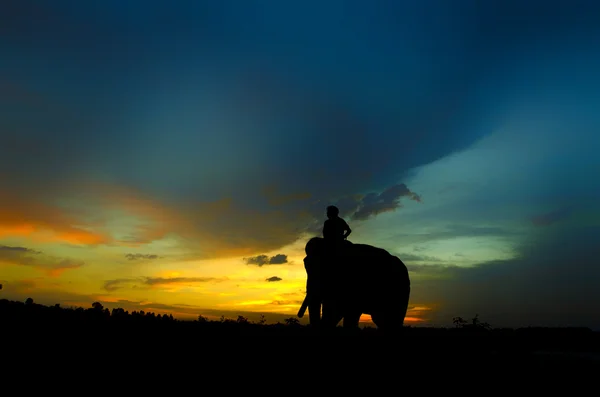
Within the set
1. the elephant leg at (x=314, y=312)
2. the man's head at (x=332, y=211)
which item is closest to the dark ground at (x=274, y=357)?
the elephant leg at (x=314, y=312)

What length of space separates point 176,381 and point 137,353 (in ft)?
7.20

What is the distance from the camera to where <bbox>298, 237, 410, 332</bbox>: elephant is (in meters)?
18.3

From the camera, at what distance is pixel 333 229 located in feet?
59.7

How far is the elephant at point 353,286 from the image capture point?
60.0ft

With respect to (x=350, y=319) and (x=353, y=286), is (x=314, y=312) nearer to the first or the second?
(x=350, y=319)

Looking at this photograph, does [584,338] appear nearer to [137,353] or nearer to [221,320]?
[221,320]

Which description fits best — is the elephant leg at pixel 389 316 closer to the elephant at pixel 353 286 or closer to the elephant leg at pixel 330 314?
the elephant at pixel 353 286

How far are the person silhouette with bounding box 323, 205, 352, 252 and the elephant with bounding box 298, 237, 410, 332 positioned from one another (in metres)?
0.24

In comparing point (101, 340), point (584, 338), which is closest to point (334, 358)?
point (101, 340)

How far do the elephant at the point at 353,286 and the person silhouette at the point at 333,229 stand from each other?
24 cm

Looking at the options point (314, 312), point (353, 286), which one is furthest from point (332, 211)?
point (314, 312)

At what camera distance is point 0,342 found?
444 inches

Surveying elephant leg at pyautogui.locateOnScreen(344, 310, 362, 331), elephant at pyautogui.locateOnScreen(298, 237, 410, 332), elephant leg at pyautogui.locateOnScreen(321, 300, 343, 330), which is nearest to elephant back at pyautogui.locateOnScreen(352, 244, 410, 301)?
elephant at pyautogui.locateOnScreen(298, 237, 410, 332)

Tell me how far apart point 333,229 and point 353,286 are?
89.7 inches
